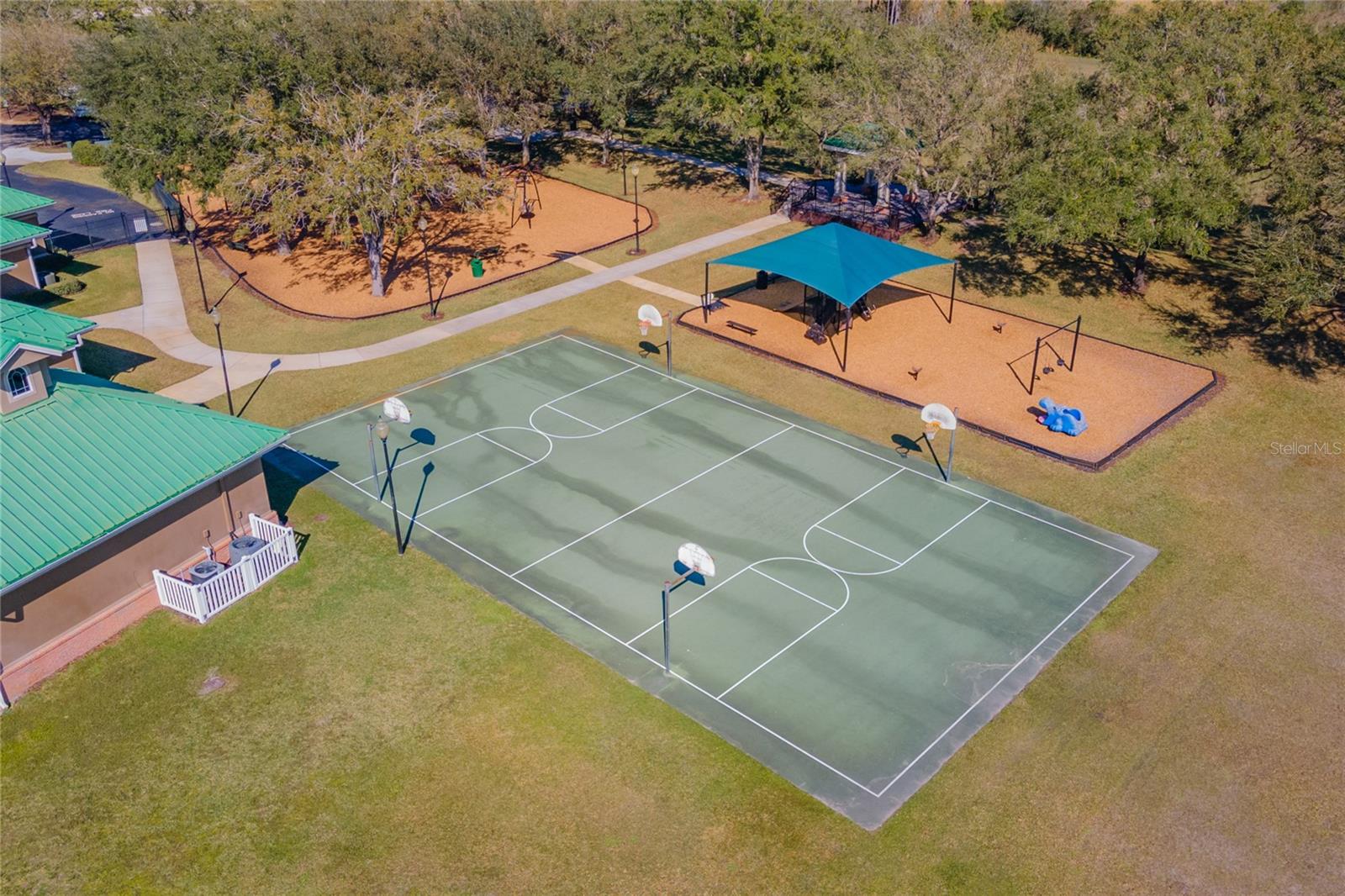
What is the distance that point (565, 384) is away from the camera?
41969 mm

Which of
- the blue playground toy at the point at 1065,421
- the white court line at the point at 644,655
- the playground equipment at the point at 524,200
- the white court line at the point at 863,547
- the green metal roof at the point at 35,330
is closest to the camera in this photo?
the white court line at the point at 644,655

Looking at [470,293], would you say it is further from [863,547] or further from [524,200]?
[863,547]

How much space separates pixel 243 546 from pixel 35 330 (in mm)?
8753

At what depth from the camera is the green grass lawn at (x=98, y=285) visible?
50469 mm

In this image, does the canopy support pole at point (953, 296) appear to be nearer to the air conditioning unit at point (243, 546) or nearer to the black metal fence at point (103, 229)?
the air conditioning unit at point (243, 546)

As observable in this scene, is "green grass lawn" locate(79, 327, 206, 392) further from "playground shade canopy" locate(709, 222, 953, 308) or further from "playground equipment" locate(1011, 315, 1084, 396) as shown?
"playground equipment" locate(1011, 315, 1084, 396)

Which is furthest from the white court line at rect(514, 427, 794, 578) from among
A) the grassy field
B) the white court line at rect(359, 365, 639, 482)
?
the white court line at rect(359, 365, 639, 482)

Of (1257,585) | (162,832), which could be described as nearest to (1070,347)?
(1257,585)

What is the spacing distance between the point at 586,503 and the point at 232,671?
40.7 feet

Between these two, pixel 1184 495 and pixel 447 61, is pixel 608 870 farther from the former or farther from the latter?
pixel 447 61

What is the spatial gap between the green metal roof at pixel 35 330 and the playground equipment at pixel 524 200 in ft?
107

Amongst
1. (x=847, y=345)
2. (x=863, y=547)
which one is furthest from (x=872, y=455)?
(x=847, y=345)

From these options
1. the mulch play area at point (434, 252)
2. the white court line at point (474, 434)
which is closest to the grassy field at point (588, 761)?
the white court line at point (474, 434)

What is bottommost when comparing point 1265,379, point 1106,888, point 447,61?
point 1106,888
